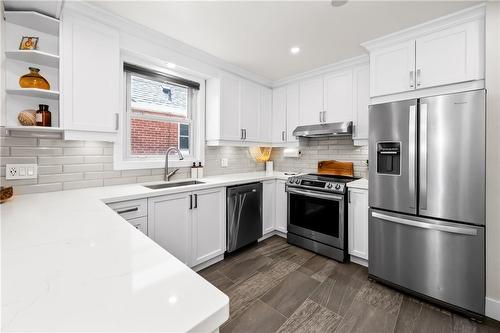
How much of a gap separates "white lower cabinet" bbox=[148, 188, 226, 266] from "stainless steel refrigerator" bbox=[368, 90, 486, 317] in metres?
1.68

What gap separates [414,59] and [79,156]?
3331 millimetres

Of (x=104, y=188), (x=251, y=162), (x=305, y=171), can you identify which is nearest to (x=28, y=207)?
(x=104, y=188)

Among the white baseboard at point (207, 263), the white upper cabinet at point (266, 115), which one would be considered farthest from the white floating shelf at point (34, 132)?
the white upper cabinet at point (266, 115)

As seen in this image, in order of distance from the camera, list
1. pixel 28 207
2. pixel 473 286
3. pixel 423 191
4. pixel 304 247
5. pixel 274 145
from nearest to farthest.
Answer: pixel 28 207 < pixel 473 286 < pixel 423 191 < pixel 304 247 < pixel 274 145

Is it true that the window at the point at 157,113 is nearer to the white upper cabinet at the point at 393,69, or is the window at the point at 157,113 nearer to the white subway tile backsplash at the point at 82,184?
the white subway tile backsplash at the point at 82,184

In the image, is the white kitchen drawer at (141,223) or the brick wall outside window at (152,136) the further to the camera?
the brick wall outside window at (152,136)

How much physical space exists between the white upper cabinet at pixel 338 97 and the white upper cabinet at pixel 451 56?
32.6 inches

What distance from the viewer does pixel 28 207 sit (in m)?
1.42

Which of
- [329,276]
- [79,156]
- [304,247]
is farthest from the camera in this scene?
[304,247]

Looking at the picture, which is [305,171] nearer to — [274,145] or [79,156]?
[274,145]

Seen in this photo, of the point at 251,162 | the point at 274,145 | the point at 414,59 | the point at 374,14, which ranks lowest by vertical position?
the point at 251,162

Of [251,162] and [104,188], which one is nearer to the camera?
[104,188]

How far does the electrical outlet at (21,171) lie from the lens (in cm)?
176

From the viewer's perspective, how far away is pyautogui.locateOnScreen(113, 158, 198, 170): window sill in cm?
233
